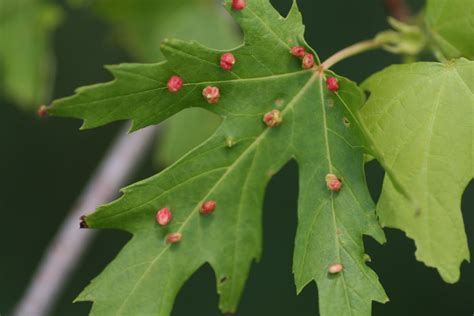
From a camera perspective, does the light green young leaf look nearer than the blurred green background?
Yes

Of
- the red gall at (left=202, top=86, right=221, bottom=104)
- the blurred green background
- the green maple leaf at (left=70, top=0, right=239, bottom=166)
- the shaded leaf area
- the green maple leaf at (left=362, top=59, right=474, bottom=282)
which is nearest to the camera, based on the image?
the green maple leaf at (left=362, top=59, right=474, bottom=282)

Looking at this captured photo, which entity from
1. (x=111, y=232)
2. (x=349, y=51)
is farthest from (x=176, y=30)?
(x=111, y=232)

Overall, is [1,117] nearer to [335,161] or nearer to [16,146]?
[16,146]

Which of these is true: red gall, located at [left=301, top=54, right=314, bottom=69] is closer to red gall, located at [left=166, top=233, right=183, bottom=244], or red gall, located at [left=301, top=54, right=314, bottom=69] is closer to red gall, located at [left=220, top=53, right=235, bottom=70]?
red gall, located at [left=220, top=53, right=235, bottom=70]

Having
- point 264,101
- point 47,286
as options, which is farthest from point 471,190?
point 264,101

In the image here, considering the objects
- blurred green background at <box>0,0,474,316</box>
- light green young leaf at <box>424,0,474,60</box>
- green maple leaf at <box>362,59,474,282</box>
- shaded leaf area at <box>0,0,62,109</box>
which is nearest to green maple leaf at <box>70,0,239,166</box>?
shaded leaf area at <box>0,0,62,109</box>

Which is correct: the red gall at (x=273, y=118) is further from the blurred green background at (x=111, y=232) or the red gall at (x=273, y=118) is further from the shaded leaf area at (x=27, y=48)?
the blurred green background at (x=111, y=232)
